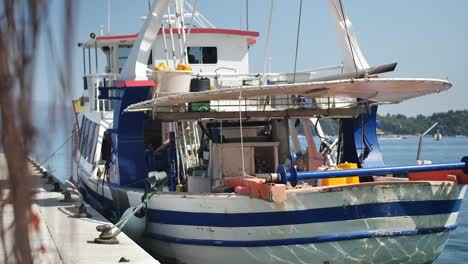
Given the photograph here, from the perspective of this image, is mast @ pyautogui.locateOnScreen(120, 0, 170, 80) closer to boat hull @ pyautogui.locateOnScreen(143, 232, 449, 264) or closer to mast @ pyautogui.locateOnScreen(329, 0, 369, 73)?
mast @ pyautogui.locateOnScreen(329, 0, 369, 73)

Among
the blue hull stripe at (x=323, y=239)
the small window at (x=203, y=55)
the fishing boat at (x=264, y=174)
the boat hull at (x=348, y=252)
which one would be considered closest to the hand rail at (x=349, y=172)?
the fishing boat at (x=264, y=174)

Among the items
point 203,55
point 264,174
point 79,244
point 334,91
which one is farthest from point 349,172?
point 203,55

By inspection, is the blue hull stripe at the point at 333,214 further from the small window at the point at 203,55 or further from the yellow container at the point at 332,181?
the small window at the point at 203,55

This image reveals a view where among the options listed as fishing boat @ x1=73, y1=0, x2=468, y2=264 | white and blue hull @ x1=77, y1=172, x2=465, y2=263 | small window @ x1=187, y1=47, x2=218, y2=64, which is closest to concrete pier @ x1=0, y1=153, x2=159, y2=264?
fishing boat @ x1=73, y1=0, x2=468, y2=264

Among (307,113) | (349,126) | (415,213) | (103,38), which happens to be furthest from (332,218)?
(103,38)

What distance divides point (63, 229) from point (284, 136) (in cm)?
404

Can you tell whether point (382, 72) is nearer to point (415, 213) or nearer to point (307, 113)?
point (307, 113)

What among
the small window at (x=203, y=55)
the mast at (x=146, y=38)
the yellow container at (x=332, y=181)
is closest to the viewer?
the yellow container at (x=332, y=181)

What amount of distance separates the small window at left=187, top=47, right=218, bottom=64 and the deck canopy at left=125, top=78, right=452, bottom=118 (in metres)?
5.18

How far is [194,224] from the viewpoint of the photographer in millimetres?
10352

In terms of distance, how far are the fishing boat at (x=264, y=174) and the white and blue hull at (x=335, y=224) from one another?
0.05 ft

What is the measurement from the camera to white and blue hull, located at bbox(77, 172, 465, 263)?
941cm

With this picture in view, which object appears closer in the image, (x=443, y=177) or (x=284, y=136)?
(x=443, y=177)

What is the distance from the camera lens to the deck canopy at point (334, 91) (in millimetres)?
9750
